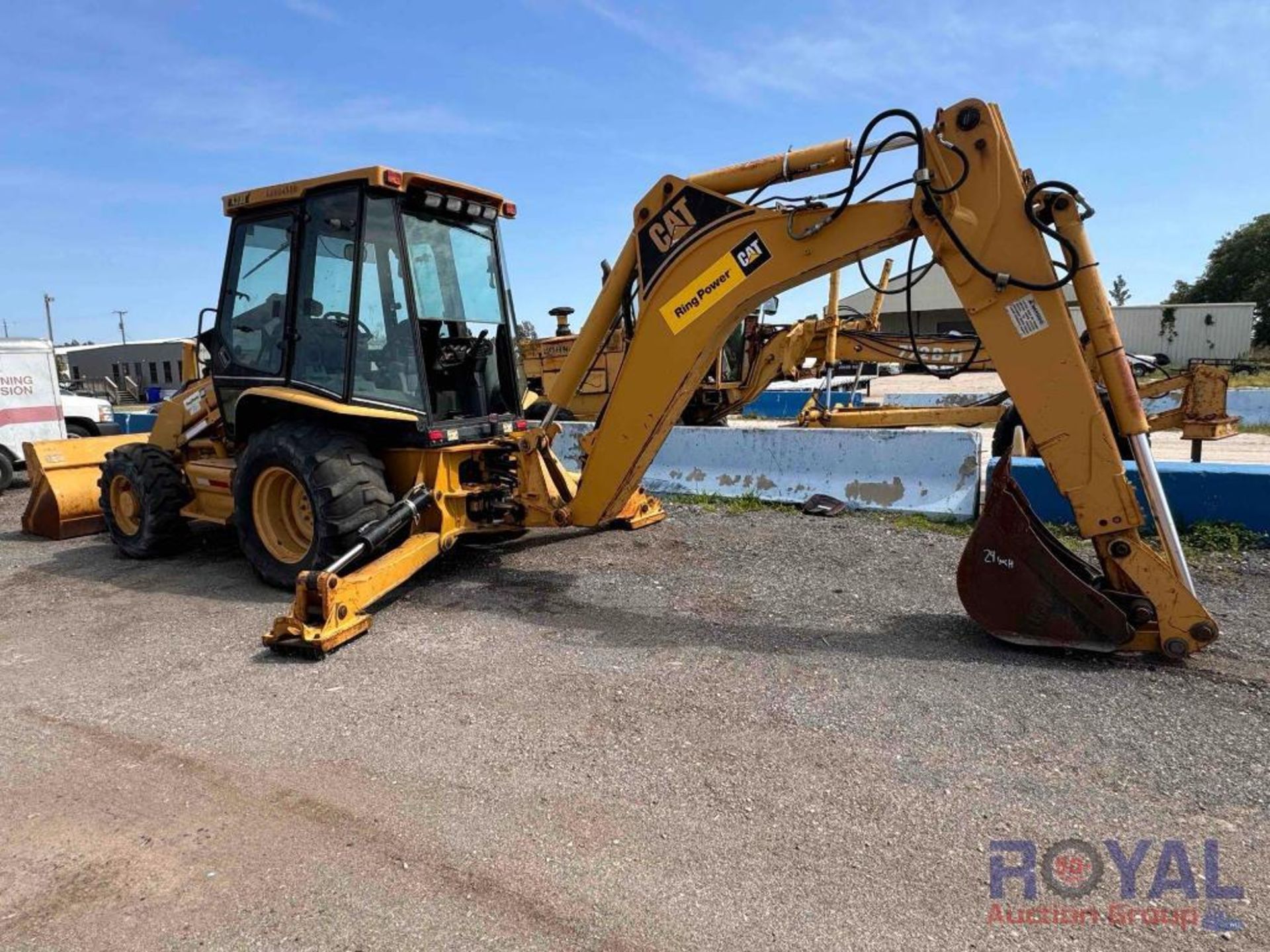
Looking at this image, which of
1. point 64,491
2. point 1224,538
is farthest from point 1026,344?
point 64,491

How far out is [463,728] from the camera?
346cm

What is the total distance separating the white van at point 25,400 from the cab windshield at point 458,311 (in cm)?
793

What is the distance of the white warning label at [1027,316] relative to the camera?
3.88 meters

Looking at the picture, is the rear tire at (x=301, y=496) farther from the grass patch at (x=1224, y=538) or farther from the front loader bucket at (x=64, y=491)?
the grass patch at (x=1224, y=538)

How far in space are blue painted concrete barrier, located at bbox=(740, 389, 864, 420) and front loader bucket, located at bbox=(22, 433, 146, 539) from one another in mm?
13477

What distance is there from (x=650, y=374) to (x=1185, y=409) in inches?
260

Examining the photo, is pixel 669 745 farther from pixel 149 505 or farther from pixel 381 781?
pixel 149 505

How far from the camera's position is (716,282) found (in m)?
4.61

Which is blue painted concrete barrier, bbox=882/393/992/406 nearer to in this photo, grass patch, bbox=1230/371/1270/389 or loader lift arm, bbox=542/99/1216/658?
grass patch, bbox=1230/371/1270/389

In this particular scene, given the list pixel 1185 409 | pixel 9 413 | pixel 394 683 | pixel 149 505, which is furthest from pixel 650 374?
pixel 9 413

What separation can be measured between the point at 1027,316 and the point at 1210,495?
3.26 metres

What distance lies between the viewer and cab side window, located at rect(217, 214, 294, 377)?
18.9 ft

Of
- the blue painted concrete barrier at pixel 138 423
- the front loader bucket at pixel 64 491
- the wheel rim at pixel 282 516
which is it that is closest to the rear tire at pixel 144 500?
the front loader bucket at pixel 64 491

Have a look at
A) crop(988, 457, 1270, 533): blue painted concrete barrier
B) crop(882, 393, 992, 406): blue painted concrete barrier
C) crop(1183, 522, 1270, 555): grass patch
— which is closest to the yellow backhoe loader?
crop(988, 457, 1270, 533): blue painted concrete barrier
